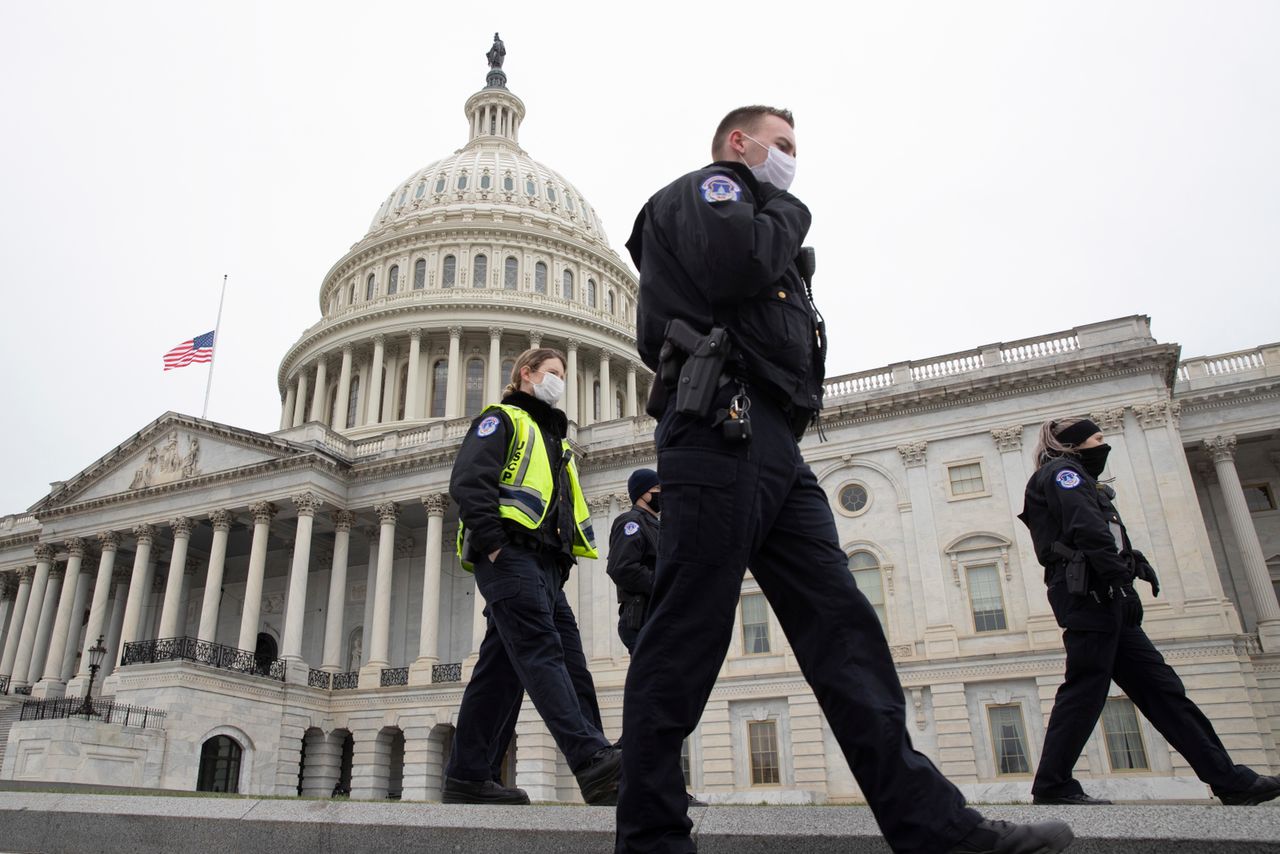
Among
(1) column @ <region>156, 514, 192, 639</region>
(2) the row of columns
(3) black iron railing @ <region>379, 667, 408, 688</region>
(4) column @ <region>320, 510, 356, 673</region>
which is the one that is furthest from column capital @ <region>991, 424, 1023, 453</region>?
(1) column @ <region>156, 514, 192, 639</region>

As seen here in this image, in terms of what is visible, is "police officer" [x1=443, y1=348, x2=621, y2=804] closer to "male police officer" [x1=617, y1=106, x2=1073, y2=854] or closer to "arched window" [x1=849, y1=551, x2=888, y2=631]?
"male police officer" [x1=617, y1=106, x2=1073, y2=854]

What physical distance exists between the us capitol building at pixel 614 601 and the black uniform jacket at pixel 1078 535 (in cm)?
2375

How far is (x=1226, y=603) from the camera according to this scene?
28.4 meters

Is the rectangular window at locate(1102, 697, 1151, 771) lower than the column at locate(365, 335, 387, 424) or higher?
lower

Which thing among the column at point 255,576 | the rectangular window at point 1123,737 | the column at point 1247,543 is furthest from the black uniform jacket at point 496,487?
the column at point 255,576

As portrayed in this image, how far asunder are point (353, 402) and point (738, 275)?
57457 mm

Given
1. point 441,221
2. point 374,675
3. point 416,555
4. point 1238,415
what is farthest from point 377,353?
point 1238,415

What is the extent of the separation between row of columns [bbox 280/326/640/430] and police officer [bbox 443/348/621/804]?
46.2m

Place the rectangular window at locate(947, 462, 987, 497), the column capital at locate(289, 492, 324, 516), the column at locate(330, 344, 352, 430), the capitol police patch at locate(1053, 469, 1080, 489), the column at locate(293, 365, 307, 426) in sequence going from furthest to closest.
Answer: the column at locate(293, 365, 307, 426)
the column at locate(330, 344, 352, 430)
the column capital at locate(289, 492, 324, 516)
the rectangular window at locate(947, 462, 987, 497)
the capitol police patch at locate(1053, 469, 1080, 489)

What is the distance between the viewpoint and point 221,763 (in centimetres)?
3491

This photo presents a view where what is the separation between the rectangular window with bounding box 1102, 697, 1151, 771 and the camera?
90.2 ft

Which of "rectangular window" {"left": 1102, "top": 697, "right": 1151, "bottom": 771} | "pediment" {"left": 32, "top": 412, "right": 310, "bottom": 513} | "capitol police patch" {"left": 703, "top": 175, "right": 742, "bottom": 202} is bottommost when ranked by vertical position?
"rectangular window" {"left": 1102, "top": 697, "right": 1151, "bottom": 771}

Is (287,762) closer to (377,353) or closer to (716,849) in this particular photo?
(377,353)

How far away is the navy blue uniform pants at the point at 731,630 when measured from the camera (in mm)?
3207
